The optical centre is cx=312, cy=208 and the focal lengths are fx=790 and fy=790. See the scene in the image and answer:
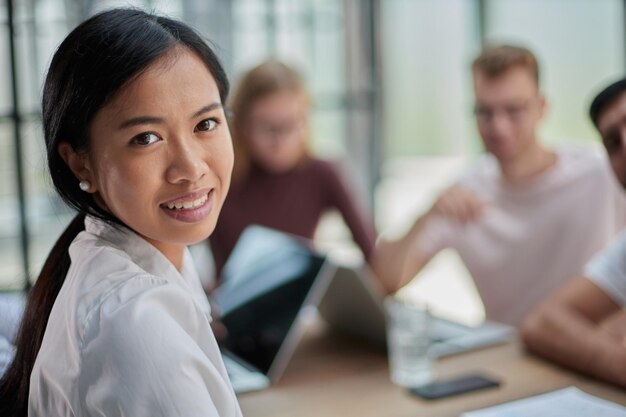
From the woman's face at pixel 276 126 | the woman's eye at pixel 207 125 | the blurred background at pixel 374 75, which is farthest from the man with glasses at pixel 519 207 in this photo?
the woman's eye at pixel 207 125

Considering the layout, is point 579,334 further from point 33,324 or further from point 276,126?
point 276,126

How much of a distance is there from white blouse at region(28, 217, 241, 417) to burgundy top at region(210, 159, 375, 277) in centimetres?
167

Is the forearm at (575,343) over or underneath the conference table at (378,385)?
over

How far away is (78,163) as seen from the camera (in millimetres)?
1132

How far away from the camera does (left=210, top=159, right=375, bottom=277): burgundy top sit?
9.14 ft

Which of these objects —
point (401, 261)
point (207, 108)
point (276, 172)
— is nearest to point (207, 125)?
point (207, 108)

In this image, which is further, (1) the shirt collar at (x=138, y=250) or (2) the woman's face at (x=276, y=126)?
(2) the woman's face at (x=276, y=126)

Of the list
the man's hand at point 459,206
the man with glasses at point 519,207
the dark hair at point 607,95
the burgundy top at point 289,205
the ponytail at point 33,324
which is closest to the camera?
the ponytail at point 33,324

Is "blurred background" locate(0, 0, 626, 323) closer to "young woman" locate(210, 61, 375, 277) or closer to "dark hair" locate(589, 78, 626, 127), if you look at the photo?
"young woman" locate(210, 61, 375, 277)

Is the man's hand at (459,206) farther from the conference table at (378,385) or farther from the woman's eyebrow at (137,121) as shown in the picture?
the woman's eyebrow at (137,121)

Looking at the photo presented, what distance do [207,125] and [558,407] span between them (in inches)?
33.2

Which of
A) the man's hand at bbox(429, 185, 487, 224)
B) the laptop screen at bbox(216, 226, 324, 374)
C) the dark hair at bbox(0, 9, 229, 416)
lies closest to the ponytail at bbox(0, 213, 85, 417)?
the dark hair at bbox(0, 9, 229, 416)

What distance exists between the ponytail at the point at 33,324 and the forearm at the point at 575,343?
1056mm

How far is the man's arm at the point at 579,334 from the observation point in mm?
1609
